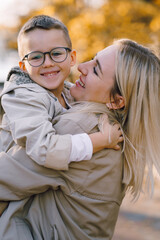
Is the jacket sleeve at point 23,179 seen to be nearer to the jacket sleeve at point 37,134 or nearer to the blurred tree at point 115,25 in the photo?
the jacket sleeve at point 37,134

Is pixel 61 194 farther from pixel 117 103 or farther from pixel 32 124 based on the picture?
pixel 117 103

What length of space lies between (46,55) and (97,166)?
2.44ft

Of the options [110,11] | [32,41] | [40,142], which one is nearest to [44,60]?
[32,41]

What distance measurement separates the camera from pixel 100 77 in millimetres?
2094

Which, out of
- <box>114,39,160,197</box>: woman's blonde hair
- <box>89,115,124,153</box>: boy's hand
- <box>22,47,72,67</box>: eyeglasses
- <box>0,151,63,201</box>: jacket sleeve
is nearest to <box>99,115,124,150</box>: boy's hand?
<box>89,115,124,153</box>: boy's hand

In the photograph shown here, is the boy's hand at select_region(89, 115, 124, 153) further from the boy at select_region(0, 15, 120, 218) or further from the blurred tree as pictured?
the blurred tree

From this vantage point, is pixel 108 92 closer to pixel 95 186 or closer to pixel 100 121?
pixel 100 121

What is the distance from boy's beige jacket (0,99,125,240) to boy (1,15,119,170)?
74 millimetres

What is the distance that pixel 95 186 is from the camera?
1898mm

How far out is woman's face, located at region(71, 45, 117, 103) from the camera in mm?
2080

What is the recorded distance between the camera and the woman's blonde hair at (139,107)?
79.5 inches

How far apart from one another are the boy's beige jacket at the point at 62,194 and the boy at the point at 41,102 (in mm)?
74

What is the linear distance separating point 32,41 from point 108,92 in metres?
0.56

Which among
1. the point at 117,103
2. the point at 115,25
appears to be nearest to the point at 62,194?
the point at 117,103
